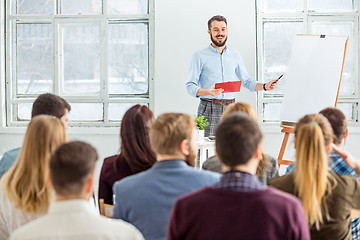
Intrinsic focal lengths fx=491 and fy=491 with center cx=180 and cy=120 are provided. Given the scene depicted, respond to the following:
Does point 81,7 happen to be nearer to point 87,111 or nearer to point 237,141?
point 87,111

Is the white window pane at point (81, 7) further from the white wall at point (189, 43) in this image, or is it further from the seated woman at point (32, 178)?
the seated woman at point (32, 178)

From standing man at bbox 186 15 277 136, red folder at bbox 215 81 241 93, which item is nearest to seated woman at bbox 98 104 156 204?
red folder at bbox 215 81 241 93

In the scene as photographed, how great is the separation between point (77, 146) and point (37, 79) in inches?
191

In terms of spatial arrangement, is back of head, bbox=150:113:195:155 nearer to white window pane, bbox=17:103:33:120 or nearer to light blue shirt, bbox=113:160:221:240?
light blue shirt, bbox=113:160:221:240

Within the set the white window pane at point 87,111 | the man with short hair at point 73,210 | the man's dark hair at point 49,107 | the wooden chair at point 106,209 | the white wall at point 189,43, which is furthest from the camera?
the white window pane at point 87,111

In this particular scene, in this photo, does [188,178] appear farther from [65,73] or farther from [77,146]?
[65,73]

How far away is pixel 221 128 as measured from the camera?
5.01ft

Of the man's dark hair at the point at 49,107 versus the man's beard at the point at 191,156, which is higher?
the man's dark hair at the point at 49,107

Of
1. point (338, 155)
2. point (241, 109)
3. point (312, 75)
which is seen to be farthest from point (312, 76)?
point (338, 155)

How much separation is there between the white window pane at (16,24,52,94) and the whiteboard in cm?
291

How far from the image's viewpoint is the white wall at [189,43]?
5.52 m

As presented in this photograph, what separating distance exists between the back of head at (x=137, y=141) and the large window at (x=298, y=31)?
3.39m

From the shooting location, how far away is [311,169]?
6.35 feet

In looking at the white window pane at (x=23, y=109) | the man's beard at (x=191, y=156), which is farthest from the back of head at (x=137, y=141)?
the white window pane at (x=23, y=109)
